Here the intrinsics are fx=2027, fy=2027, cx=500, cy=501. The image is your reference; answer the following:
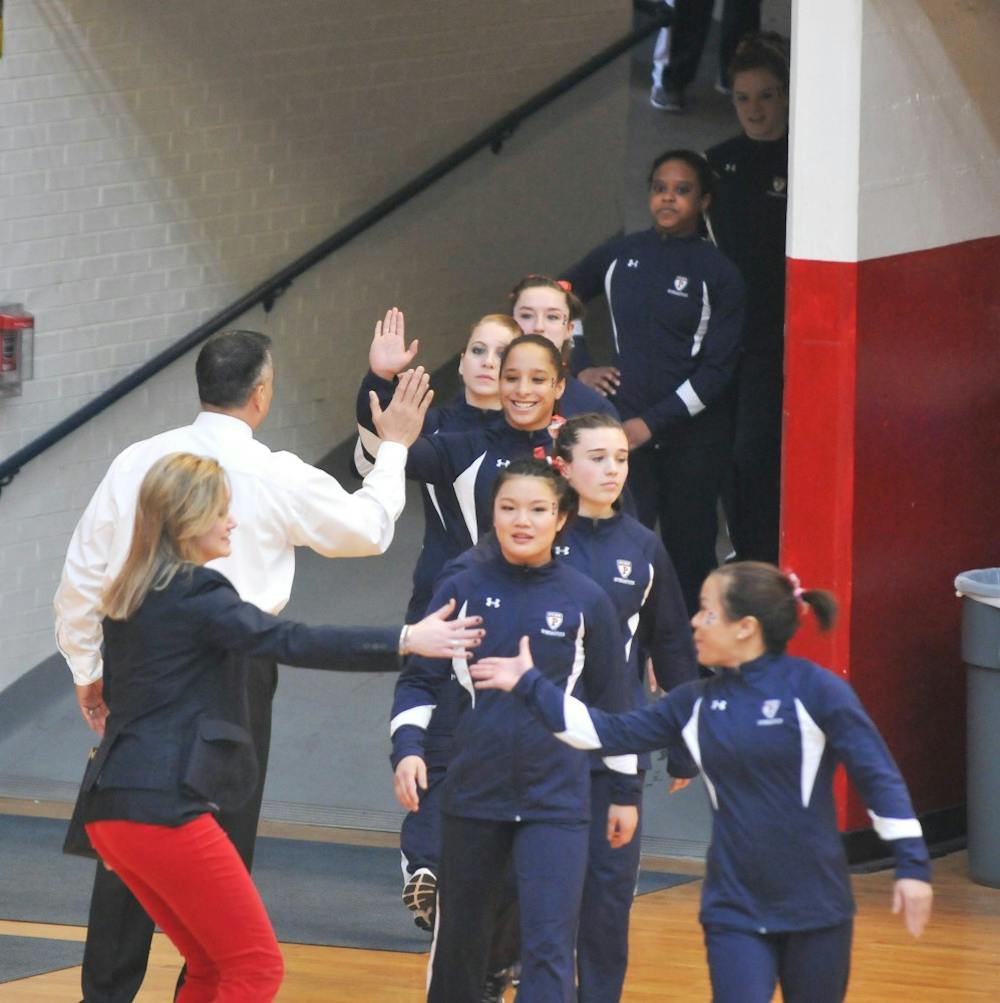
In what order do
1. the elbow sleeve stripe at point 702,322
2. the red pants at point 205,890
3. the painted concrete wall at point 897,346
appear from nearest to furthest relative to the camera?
the red pants at point 205,890 < the painted concrete wall at point 897,346 < the elbow sleeve stripe at point 702,322

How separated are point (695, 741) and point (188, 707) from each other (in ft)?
3.43

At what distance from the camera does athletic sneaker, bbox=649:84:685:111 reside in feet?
38.0

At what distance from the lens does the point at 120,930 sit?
4.69 meters

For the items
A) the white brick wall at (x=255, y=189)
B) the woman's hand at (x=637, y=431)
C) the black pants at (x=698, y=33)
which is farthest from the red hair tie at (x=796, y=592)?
the black pants at (x=698, y=33)

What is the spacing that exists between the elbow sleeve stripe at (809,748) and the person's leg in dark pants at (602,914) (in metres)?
0.83

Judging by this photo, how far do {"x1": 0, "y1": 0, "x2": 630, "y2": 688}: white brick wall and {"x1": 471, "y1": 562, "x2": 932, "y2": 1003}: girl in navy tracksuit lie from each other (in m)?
4.37

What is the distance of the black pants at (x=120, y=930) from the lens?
4.68m

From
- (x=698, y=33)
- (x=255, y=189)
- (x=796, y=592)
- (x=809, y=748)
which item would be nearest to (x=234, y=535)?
(x=796, y=592)

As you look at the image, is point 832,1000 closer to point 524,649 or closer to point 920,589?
point 524,649

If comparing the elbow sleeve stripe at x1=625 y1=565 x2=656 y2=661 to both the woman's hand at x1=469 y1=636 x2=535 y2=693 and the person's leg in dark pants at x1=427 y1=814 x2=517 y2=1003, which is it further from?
the woman's hand at x1=469 y1=636 x2=535 y2=693

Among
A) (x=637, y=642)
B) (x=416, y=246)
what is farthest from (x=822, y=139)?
(x=416, y=246)

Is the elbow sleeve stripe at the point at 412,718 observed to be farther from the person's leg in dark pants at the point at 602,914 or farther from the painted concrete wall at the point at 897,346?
the painted concrete wall at the point at 897,346

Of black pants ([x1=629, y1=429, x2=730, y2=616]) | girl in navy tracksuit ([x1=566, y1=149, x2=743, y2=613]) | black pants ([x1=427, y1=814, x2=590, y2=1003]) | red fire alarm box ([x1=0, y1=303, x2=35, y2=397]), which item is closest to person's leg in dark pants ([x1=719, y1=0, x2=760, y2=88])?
girl in navy tracksuit ([x1=566, y1=149, x2=743, y2=613])

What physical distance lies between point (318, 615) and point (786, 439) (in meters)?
2.70
